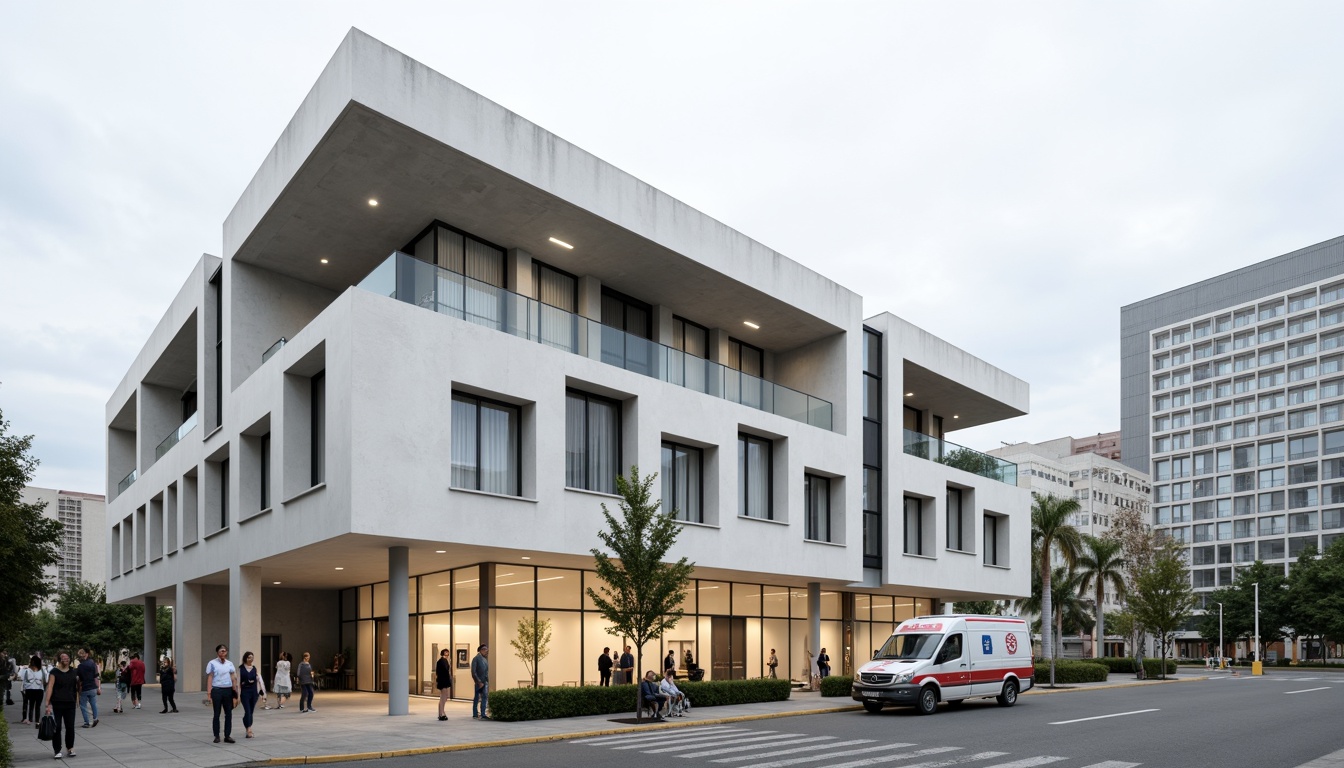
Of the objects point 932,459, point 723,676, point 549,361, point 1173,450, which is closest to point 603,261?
point 549,361

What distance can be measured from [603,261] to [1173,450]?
4585 inches

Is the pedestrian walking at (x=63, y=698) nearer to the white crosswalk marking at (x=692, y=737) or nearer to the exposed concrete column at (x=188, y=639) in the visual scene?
the white crosswalk marking at (x=692, y=737)

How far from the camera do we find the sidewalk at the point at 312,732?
17292mm

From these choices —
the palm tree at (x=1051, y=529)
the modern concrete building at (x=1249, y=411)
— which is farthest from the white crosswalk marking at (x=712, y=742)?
the modern concrete building at (x=1249, y=411)

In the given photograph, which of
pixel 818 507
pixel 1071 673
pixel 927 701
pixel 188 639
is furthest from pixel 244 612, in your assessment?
pixel 1071 673

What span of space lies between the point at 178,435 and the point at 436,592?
13.5 m

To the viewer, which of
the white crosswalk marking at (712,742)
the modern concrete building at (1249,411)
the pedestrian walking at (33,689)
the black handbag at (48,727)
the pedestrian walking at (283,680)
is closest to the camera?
the black handbag at (48,727)

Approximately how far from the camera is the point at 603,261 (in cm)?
2917

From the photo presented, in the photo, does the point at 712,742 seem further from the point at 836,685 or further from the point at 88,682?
the point at 88,682

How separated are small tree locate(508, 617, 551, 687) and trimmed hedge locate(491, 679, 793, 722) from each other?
3.02 metres

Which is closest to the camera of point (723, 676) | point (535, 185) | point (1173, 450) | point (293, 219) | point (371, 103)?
point (371, 103)

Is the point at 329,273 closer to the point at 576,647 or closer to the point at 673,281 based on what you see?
the point at 673,281

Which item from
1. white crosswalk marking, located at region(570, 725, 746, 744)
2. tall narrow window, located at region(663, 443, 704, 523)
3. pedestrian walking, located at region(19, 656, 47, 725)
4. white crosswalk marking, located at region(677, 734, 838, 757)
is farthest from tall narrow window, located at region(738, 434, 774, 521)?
pedestrian walking, located at region(19, 656, 47, 725)

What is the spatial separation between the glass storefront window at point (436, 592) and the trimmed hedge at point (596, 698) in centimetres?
608
